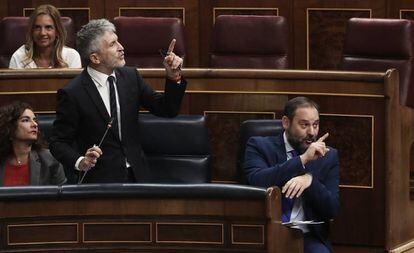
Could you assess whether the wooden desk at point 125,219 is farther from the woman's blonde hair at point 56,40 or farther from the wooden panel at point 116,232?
the woman's blonde hair at point 56,40

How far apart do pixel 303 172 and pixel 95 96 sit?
16.4 inches

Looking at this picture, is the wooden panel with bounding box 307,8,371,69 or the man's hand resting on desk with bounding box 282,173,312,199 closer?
the man's hand resting on desk with bounding box 282,173,312,199

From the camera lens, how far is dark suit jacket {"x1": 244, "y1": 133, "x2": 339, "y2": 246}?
1.88m

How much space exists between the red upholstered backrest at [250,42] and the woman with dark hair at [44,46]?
1.27 feet

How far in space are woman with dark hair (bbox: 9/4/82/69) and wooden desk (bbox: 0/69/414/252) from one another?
0.31m

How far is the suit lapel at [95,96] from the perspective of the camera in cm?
203

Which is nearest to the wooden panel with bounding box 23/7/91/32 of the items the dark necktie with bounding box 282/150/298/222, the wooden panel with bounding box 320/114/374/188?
the wooden panel with bounding box 320/114/374/188

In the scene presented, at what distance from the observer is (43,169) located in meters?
2.06

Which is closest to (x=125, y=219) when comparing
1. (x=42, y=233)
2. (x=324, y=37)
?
(x=42, y=233)

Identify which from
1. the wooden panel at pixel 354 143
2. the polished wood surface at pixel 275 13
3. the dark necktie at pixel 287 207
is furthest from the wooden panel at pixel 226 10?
the dark necktie at pixel 287 207

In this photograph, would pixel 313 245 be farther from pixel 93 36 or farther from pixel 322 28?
pixel 322 28

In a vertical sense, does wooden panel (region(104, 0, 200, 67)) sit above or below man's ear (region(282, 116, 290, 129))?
above

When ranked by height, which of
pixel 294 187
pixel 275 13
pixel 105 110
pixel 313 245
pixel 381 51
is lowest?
pixel 313 245

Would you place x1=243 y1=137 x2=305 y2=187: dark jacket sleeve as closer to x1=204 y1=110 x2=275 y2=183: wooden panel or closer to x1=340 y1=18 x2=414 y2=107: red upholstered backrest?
x1=204 y1=110 x2=275 y2=183: wooden panel
